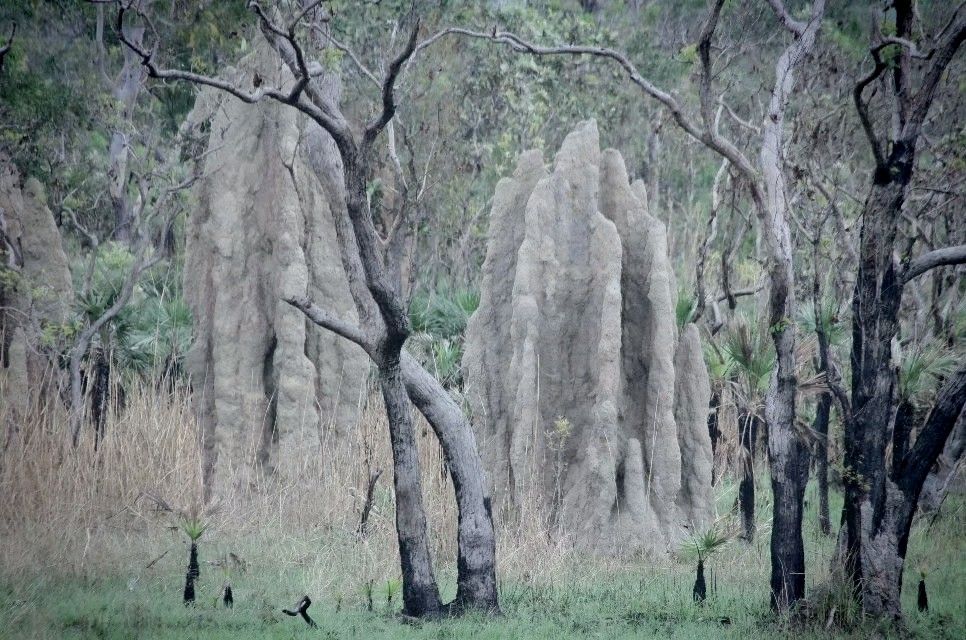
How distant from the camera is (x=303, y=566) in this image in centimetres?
1013

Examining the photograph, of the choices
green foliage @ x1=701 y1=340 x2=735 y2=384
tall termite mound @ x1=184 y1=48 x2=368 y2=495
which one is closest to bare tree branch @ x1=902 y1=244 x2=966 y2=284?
green foliage @ x1=701 y1=340 x2=735 y2=384

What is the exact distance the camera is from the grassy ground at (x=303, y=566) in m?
8.14

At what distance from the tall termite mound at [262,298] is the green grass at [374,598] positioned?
1.78m

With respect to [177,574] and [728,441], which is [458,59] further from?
[177,574]

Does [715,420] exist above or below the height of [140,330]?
below

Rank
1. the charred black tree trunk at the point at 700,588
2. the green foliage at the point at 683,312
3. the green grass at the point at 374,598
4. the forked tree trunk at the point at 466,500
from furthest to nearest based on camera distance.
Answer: the green foliage at the point at 683,312 < the charred black tree trunk at the point at 700,588 < the forked tree trunk at the point at 466,500 < the green grass at the point at 374,598

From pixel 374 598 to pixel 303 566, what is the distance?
1148mm

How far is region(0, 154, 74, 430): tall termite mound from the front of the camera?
12.2 m

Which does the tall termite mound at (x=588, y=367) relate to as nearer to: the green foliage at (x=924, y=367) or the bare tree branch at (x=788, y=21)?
the green foliage at (x=924, y=367)

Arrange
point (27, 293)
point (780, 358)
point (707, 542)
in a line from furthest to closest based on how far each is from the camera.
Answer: point (27, 293) → point (707, 542) → point (780, 358)

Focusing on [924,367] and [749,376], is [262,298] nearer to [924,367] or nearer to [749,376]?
[749,376]

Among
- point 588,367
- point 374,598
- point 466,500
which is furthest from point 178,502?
point 588,367

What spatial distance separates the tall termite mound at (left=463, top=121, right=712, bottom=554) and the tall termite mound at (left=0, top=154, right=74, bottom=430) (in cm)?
489

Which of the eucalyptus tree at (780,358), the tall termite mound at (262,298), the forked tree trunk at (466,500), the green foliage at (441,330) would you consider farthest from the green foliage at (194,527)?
the green foliage at (441,330)
